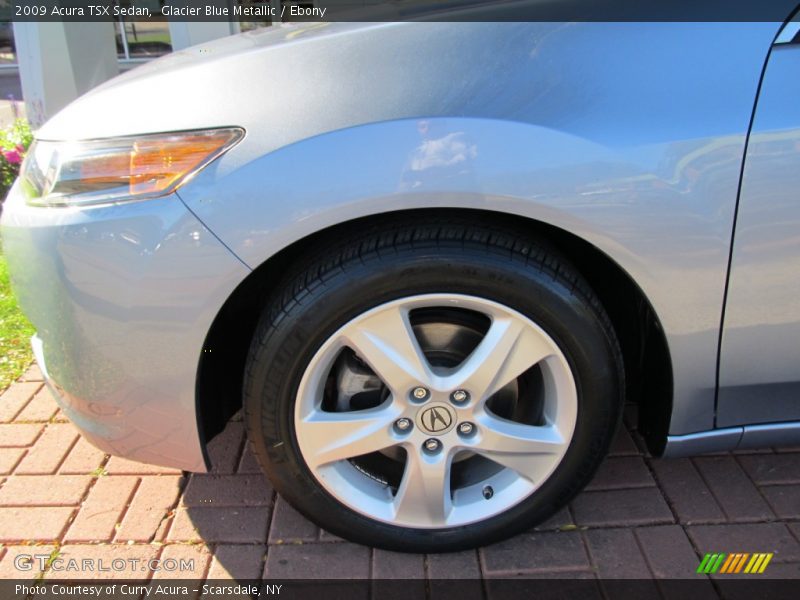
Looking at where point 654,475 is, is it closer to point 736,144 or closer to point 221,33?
point 736,144

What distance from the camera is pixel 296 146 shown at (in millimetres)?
1495

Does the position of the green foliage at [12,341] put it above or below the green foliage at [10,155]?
below

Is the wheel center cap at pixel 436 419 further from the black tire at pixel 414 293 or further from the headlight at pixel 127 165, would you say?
the headlight at pixel 127 165

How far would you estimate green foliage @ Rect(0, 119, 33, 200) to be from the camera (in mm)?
4523

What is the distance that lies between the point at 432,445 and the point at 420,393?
173mm

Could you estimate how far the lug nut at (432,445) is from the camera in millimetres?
1777

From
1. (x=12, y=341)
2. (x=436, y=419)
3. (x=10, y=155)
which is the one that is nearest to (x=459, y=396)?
(x=436, y=419)

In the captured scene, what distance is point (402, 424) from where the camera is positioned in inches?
69.0

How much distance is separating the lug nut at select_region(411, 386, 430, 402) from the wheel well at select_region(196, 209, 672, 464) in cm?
44

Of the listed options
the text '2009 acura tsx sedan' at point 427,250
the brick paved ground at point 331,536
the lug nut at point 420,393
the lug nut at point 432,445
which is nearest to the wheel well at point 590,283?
the text '2009 acura tsx sedan' at point 427,250

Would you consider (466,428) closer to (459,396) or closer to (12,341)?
(459,396)

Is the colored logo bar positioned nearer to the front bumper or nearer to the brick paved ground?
the brick paved ground

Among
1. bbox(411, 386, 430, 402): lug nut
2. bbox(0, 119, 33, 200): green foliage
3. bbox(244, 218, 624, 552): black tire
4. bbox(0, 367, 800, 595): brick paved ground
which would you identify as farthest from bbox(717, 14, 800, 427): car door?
bbox(0, 119, 33, 200): green foliage

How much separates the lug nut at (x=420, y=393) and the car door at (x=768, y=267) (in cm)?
76
